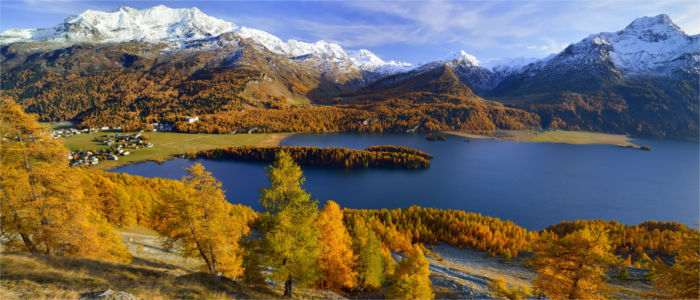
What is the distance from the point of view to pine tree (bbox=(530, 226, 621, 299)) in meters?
19.9

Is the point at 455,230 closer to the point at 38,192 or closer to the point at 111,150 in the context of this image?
the point at 38,192

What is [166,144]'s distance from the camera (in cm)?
16050

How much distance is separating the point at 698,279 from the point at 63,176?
137 ft

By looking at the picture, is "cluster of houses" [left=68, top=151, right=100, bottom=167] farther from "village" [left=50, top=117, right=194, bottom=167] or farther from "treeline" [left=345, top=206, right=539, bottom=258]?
"treeline" [left=345, top=206, right=539, bottom=258]

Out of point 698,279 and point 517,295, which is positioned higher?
point 698,279

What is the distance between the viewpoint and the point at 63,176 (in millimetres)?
19625

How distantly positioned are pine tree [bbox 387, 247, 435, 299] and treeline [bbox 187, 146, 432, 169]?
342 ft

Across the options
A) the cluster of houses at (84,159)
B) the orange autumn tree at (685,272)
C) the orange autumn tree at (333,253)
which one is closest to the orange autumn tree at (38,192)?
the orange autumn tree at (333,253)

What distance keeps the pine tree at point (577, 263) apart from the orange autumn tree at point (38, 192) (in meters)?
35.7

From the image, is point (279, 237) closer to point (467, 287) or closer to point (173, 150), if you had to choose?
point (467, 287)

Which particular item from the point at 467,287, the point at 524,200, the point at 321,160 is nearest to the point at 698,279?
the point at 467,287

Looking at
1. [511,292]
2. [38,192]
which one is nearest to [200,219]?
[38,192]

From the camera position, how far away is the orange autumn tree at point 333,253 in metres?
24.1

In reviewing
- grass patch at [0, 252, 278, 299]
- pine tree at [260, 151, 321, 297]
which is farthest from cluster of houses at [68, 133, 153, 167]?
pine tree at [260, 151, 321, 297]
